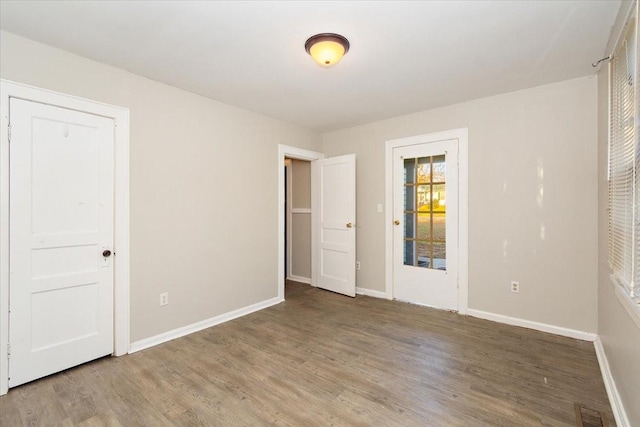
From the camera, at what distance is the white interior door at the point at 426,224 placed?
3.66m

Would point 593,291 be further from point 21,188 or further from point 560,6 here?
point 21,188

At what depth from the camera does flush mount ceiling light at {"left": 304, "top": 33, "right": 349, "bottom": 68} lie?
212 cm

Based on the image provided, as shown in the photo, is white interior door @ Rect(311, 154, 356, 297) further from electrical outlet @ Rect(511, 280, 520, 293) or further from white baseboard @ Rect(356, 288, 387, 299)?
electrical outlet @ Rect(511, 280, 520, 293)

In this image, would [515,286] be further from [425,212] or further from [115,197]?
[115,197]

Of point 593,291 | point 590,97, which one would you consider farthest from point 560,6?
point 593,291

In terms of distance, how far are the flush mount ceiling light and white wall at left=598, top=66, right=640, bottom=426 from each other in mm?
2161

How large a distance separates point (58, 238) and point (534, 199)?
430 cm

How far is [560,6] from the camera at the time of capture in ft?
6.07

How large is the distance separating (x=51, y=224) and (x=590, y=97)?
15.5 feet

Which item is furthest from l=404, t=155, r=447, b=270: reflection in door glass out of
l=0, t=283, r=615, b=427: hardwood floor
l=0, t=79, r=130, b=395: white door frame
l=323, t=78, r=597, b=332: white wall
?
l=0, t=79, r=130, b=395: white door frame

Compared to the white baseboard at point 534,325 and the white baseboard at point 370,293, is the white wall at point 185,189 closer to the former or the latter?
the white baseboard at point 370,293

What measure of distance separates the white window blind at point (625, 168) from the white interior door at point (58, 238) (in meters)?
3.54

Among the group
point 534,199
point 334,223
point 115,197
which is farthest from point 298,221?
point 534,199

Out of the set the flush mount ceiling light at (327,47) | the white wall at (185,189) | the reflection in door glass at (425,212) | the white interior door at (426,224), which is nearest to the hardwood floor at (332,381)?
the white wall at (185,189)
